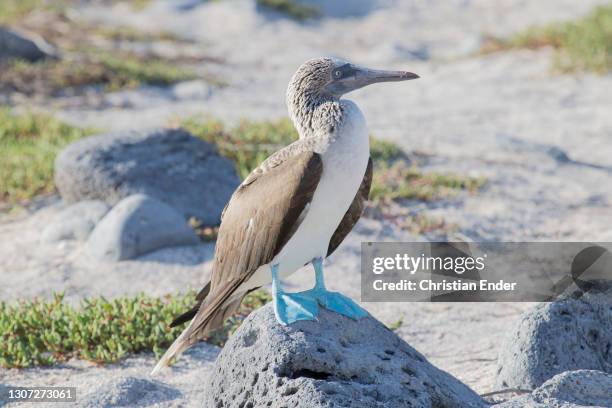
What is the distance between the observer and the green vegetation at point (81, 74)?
12031mm

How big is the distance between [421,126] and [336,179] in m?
7.37

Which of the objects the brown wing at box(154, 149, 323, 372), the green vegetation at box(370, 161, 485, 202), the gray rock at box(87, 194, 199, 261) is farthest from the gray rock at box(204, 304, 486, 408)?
the green vegetation at box(370, 161, 485, 202)

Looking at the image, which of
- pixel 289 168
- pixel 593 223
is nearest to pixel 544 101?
pixel 593 223

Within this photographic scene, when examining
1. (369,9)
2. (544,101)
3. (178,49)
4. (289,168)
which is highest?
(369,9)

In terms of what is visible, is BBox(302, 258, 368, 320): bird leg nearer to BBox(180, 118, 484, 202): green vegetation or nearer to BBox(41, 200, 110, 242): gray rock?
BBox(41, 200, 110, 242): gray rock

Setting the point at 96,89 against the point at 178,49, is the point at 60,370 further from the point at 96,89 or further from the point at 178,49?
the point at 178,49

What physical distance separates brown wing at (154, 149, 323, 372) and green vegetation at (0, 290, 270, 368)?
3.78ft

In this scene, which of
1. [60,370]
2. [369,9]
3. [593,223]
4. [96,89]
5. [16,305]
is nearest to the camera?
[60,370]

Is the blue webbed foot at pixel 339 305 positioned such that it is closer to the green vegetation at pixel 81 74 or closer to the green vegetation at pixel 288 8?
the green vegetation at pixel 81 74

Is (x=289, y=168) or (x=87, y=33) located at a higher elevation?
(x=87, y=33)

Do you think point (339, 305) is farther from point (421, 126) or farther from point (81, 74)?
point (81, 74)

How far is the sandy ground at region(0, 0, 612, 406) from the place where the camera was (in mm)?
5684

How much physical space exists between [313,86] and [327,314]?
92cm

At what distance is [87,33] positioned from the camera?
53.4ft
